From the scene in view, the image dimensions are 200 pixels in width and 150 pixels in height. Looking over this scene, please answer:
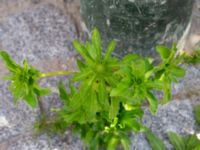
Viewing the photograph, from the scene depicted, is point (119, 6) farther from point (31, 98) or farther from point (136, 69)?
point (31, 98)

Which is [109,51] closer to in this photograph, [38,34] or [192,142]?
[192,142]

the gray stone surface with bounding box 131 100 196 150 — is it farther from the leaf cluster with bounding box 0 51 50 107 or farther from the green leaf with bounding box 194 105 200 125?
the leaf cluster with bounding box 0 51 50 107

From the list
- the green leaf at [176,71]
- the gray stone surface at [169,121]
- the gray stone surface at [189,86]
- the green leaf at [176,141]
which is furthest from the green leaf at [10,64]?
the gray stone surface at [189,86]

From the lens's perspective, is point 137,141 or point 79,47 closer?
point 79,47

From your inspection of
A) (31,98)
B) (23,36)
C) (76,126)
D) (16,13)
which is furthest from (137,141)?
(16,13)

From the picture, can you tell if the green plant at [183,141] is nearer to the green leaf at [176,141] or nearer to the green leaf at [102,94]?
the green leaf at [176,141]

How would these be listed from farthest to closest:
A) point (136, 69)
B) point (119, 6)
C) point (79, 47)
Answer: point (119, 6), point (79, 47), point (136, 69)

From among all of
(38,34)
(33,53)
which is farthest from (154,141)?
(38,34)
